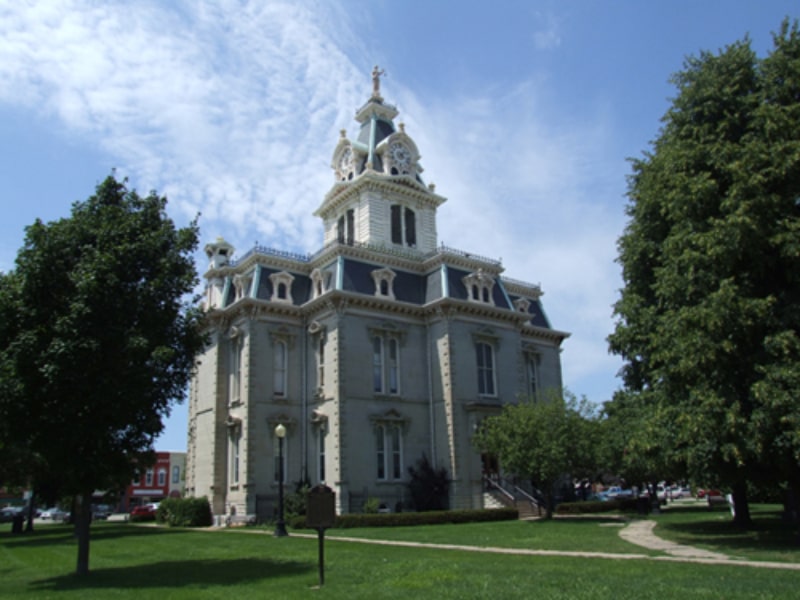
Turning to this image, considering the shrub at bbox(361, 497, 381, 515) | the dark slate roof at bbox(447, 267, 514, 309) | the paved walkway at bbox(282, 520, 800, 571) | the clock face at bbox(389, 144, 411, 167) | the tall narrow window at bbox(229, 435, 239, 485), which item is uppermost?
the clock face at bbox(389, 144, 411, 167)

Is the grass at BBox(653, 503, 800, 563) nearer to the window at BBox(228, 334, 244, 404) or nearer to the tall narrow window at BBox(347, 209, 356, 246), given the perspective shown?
the window at BBox(228, 334, 244, 404)

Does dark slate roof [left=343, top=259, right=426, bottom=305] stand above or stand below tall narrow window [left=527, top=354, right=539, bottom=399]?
above

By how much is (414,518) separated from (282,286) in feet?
51.2

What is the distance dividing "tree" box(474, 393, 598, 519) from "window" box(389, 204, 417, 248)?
16.4m

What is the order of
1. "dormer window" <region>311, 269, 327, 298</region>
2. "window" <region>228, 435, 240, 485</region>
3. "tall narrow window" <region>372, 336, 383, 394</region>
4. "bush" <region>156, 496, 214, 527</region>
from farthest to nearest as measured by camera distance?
"dormer window" <region>311, 269, 327, 298</region> < "tall narrow window" <region>372, 336, 383, 394</region> < "window" <region>228, 435, 240, 485</region> < "bush" <region>156, 496, 214, 527</region>

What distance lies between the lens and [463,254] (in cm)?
4209

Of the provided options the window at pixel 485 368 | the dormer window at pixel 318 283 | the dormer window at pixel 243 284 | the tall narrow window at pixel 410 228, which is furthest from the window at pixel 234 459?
the tall narrow window at pixel 410 228

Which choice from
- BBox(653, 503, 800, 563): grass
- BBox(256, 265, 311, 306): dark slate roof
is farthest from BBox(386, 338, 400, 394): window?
BBox(653, 503, 800, 563): grass

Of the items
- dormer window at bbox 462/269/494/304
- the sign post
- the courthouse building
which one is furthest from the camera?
dormer window at bbox 462/269/494/304

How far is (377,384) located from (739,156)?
23578mm

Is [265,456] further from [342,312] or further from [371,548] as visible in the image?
[371,548]

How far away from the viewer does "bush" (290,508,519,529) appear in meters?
30.7

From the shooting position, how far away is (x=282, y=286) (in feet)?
133

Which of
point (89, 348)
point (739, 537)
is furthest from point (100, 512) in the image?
point (739, 537)
